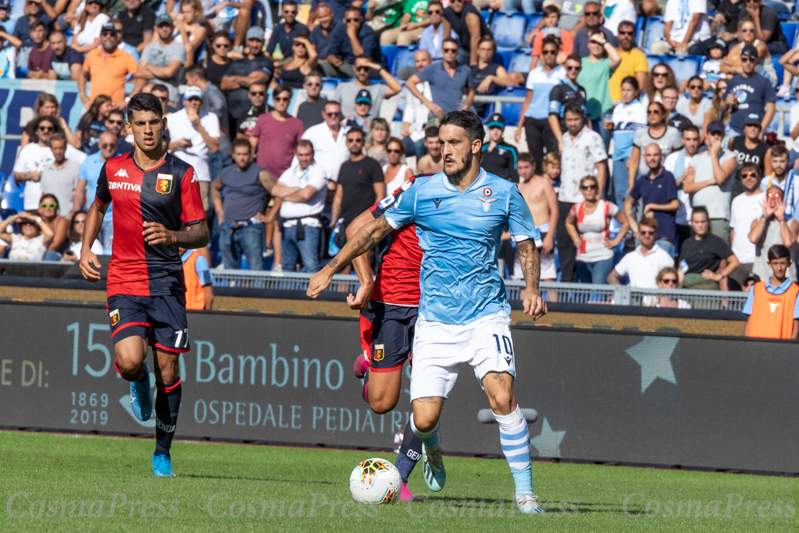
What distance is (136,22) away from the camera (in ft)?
61.7

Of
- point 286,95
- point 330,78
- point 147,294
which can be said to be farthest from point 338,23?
point 147,294

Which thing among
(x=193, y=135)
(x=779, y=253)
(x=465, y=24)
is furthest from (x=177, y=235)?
(x=465, y=24)

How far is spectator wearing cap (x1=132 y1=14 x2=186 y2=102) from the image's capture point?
1727cm

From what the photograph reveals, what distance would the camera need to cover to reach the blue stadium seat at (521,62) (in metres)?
18.1

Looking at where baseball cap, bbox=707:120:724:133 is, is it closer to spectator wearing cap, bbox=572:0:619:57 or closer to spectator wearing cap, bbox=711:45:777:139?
spectator wearing cap, bbox=711:45:777:139

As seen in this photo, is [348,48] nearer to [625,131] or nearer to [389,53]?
[389,53]

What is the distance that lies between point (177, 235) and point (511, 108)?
10.0 meters

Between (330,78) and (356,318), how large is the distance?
22.2ft

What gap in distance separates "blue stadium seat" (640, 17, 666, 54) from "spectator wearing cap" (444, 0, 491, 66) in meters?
2.76

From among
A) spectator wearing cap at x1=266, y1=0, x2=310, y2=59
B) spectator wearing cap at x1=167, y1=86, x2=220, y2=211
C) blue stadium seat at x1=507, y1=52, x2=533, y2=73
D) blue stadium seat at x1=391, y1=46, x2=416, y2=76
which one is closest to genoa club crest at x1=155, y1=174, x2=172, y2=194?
spectator wearing cap at x1=167, y1=86, x2=220, y2=211

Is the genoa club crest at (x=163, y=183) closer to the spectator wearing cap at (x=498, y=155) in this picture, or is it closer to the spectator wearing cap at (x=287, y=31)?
the spectator wearing cap at (x=498, y=155)

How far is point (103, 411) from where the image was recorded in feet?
40.0

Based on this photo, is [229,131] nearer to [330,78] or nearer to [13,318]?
[330,78]

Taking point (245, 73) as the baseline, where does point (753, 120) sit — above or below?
below
